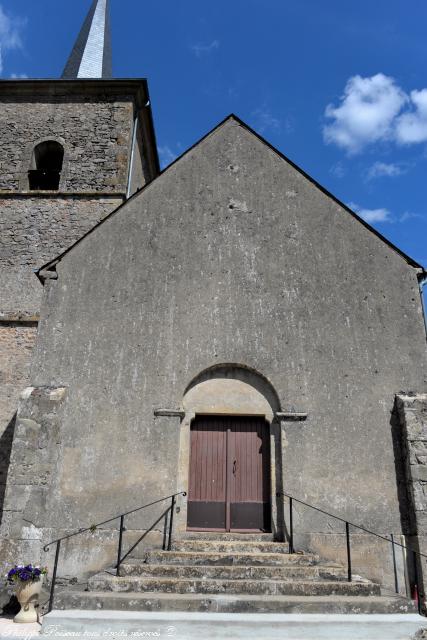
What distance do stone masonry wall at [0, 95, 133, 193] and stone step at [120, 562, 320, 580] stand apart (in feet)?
32.2

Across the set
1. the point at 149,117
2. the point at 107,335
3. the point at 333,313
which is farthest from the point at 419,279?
the point at 149,117

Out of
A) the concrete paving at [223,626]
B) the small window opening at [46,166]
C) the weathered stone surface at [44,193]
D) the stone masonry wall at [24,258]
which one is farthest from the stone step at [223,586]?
the small window opening at [46,166]

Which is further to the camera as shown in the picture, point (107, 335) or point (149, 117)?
point (149, 117)

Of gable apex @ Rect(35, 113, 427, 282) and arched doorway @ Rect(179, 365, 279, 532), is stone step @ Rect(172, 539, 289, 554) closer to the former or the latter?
arched doorway @ Rect(179, 365, 279, 532)

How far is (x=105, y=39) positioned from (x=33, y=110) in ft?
18.9

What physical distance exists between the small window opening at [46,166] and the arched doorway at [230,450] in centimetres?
899

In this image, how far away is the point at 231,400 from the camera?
935 centimetres

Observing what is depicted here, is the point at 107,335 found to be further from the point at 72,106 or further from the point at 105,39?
the point at 105,39

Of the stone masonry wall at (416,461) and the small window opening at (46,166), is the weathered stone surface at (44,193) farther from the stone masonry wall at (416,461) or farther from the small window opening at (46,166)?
the stone masonry wall at (416,461)

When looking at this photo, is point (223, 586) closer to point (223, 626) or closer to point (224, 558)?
point (224, 558)

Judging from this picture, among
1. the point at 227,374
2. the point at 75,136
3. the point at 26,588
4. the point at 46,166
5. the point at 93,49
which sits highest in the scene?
the point at 93,49

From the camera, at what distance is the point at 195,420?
9375 mm

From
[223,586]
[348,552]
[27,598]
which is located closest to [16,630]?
[27,598]

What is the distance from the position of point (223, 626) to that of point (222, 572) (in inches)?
43.4
